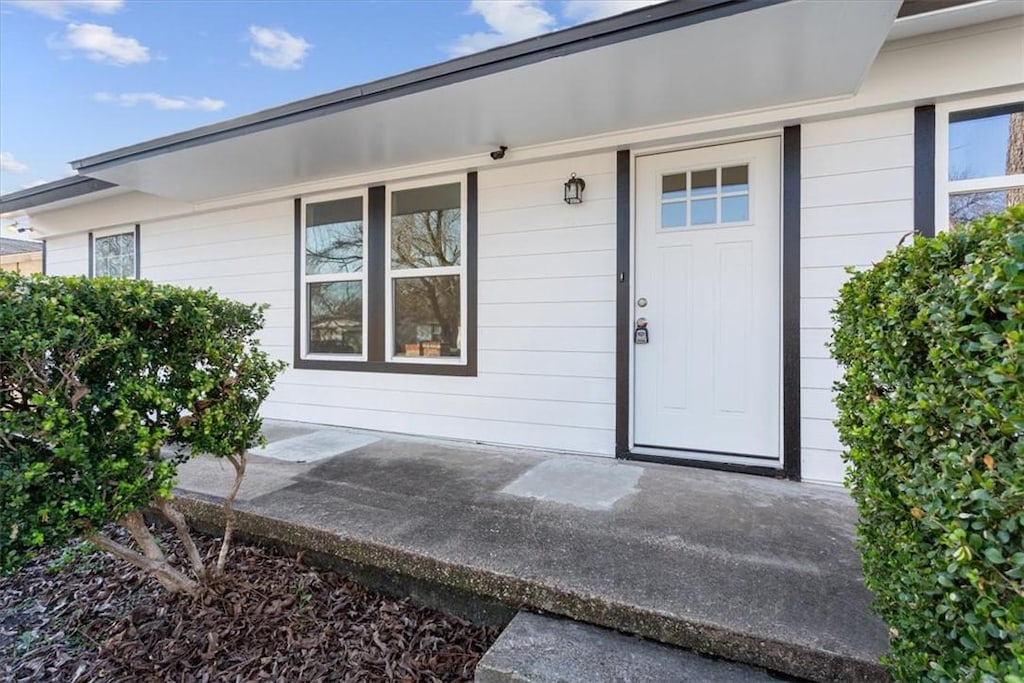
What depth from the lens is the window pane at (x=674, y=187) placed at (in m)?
3.25

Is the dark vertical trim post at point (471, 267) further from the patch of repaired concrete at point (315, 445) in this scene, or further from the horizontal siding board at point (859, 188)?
the horizontal siding board at point (859, 188)

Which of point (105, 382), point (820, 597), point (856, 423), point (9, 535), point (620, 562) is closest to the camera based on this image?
point (856, 423)

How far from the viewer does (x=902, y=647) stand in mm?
1067

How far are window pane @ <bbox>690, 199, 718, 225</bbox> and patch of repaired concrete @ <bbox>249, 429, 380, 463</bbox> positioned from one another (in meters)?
3.03

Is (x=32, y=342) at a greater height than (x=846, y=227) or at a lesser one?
lesser

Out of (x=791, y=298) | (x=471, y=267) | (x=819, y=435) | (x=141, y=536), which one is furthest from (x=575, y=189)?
(x=141, y=536)

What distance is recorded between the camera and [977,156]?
8.60 ft

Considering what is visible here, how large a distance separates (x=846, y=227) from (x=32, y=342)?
12.6ft

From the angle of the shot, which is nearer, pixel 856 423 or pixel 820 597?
pixel 856 423

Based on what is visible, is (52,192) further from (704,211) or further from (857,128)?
(857,128)

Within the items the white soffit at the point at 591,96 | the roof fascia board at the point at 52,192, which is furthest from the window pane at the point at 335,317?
the roof fascia board at the point at 52,192

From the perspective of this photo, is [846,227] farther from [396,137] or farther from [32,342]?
[32,342]

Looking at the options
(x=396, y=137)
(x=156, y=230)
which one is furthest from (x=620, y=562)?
(x=156, y=230)

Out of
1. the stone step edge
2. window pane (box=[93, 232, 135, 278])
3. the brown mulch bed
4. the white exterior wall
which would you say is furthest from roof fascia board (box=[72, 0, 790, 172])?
the brown mulch bed
